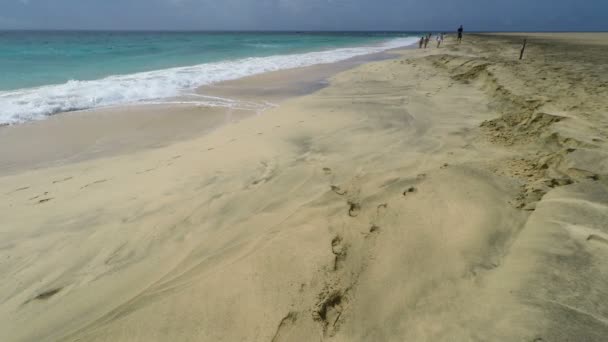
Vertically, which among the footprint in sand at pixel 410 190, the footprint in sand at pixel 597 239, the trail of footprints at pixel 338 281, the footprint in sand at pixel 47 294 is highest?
the footprint in sand at pixel 597 239

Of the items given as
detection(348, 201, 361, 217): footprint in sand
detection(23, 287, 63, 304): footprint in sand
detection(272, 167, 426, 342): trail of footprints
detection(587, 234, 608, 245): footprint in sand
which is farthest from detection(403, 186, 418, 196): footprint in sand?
detection(23, 287, 63, 304): footprint in sand

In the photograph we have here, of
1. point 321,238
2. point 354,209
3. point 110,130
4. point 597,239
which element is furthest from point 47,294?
point 110,130

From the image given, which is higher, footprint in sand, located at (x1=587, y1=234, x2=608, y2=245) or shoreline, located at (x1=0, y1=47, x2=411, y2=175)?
footprint in sand, located at (x1=587, y1=234, x2=608, y2=245)

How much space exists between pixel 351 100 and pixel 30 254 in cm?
639

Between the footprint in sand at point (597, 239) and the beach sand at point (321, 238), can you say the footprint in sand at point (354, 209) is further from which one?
the footprint in sand at point (597, 239)

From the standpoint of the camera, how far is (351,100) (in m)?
7.01

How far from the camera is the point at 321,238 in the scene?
230 centimetres

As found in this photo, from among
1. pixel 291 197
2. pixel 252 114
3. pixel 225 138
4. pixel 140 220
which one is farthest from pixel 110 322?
pixel 252 114

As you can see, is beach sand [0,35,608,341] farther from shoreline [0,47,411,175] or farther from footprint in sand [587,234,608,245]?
shoreline [0,47,411,175]

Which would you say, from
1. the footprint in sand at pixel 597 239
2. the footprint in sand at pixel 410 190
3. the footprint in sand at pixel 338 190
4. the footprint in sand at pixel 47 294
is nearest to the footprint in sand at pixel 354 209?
the footprint in sand at pixel 338 190

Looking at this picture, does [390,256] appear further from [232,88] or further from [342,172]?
[232,88]

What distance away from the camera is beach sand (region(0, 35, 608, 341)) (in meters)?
1.63

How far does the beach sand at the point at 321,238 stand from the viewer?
1.63 meters

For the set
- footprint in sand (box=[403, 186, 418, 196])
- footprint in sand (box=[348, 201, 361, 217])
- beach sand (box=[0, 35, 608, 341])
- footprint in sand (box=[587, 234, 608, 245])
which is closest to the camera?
beach sand (box=[0, 35, 608, 341])
